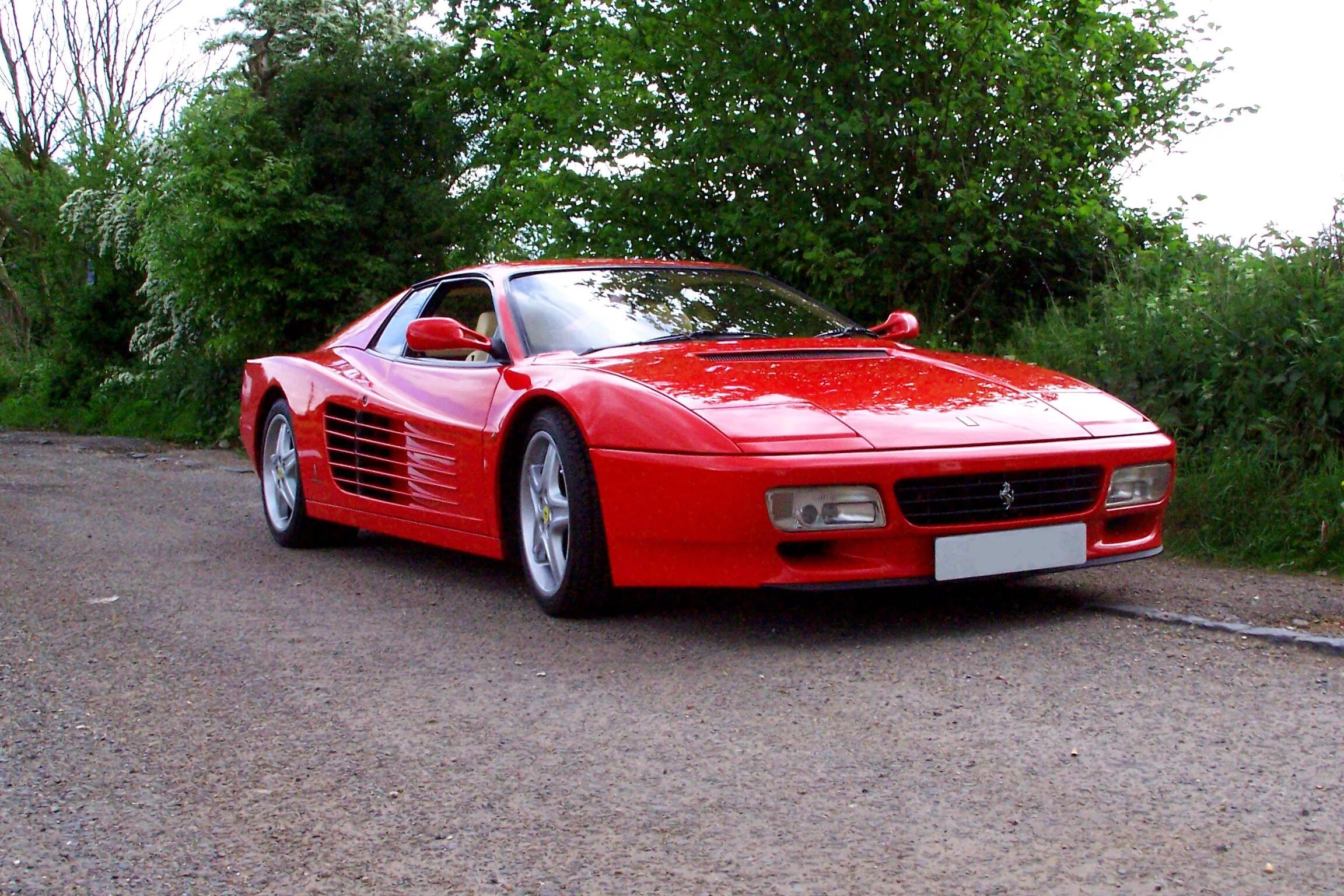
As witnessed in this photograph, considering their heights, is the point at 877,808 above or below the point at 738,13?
below

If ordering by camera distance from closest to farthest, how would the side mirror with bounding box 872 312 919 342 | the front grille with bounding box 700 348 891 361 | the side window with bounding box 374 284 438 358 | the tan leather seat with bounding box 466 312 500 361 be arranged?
the front grille with bounding box 700 348 891 361
the tan leather seat with bounding box 466 312 500 361
the side mirror with bounding box 872 312 919 342
the side window with bounding box 374 284 438 358

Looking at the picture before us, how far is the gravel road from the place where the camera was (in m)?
2.54

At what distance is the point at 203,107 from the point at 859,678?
41.4 ft

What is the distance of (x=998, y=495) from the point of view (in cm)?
425

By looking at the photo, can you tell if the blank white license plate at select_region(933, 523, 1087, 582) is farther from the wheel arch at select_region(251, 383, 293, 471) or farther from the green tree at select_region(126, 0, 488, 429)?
the green tree at select_region(126, 0, 488, 429)

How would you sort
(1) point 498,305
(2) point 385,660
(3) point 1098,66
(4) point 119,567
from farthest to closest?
1. (3) point 1098,66
2. (4) point 119,567
3. (1) point 498,305
4. (2) point 385,660

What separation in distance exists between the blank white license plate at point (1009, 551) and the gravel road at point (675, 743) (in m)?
0.19

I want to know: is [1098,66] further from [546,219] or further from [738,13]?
[546,219]

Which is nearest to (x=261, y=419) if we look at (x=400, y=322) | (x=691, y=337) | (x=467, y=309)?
(x=400, y=322)

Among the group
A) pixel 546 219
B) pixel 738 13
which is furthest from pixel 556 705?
pixel 546 219

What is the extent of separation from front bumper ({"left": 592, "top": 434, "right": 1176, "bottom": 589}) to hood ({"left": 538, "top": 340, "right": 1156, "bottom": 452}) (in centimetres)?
7

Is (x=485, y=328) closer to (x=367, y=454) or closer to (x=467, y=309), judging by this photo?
(x=467, y=309)

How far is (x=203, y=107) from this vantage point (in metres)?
14.6

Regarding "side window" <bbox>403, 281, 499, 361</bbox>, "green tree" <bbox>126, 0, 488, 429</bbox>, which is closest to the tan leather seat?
"side window" <bbox>403, 281, 499, 361</bbox>
